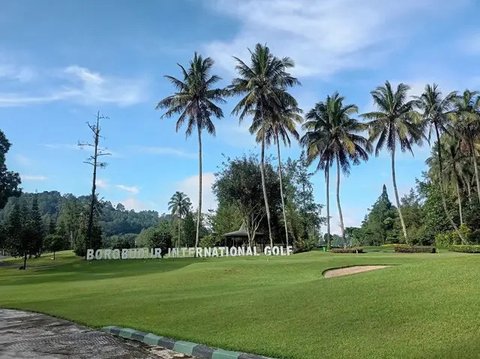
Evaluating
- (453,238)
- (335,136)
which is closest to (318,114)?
(335,136)

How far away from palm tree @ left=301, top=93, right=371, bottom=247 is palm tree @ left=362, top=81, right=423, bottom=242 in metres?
1.79

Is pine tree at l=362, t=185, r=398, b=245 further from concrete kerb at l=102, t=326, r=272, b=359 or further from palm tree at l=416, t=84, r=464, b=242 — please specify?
concrete kerb at l=102, t=326, r=272, b=359

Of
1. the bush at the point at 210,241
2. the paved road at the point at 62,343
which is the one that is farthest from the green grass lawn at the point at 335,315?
the bush at the point at 210,241

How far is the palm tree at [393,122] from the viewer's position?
5047 cm

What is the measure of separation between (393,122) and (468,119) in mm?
8607

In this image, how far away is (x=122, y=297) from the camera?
16.9 meters

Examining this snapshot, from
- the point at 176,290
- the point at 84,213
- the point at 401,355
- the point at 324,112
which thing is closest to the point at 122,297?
the point at 176,290

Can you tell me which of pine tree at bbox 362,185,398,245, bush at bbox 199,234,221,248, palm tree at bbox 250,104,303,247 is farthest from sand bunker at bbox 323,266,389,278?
pine tree at bbox 362,185,398,245

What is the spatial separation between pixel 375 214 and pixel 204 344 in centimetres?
10286

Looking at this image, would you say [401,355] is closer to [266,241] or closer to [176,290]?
[176,290]

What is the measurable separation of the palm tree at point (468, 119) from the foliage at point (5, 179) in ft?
169

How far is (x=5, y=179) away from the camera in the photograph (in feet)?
187

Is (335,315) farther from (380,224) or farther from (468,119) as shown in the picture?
(380,224)

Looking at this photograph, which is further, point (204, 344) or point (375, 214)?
point (375, 214)
